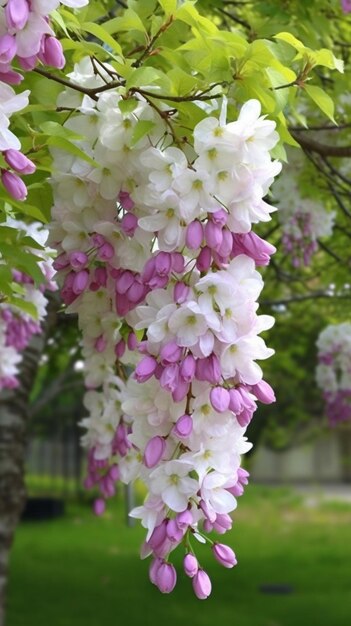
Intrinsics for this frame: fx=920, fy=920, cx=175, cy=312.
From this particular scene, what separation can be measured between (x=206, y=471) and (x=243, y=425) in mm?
129

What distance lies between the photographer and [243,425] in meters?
1.97

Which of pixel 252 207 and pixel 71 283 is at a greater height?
pixel 252 207

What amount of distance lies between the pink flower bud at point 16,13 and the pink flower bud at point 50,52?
0.54ft

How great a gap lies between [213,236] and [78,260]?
1.89 ft

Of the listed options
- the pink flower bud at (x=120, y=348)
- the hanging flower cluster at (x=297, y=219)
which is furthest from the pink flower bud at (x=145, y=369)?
the hanging flower cluster at (x=297, y=219)

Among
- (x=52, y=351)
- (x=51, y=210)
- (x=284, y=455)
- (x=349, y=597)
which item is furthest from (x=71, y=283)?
(x=284, y=455)

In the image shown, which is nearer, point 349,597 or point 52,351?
point 52,351

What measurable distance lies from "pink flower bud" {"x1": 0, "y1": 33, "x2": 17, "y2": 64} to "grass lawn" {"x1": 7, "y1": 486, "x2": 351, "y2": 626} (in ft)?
Result: 28.8

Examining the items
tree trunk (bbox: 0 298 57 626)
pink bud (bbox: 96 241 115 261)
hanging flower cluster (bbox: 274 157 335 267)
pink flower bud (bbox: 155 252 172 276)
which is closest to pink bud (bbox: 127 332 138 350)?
pink bud (bbox: 96 241 115 261)

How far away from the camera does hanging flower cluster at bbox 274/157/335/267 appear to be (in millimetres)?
4977

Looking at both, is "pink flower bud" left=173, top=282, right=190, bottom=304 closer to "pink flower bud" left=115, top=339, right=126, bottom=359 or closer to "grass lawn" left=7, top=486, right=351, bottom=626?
"pink flower bud" left=115, top=339, right=126, bottom=359

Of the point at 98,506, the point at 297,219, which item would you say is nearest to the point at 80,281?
the point at 98,506

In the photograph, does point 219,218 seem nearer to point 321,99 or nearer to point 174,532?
point 321,99

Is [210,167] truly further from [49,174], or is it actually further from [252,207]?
[49,174]
